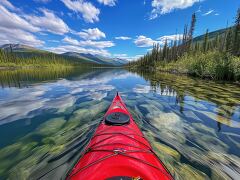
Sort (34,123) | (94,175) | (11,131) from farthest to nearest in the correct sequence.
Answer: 1. (34,123)
2. (11,131)
3. (94,175)

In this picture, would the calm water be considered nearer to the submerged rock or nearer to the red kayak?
the submerged rock

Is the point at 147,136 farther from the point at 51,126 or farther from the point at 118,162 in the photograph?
the point at 51,126

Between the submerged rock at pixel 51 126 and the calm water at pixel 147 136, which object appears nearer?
the calm water at pixel 147 136

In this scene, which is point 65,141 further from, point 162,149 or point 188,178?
point 188,178

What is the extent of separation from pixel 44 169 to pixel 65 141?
1438mm

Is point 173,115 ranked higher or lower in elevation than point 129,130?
lower

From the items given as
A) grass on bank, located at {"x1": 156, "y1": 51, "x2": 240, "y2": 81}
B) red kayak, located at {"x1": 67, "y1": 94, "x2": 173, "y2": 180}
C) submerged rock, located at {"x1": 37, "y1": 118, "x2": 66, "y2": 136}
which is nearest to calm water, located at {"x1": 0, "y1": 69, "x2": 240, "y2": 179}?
submerged rock, located at {"x1": 37, "y1": 118, "x2": 66, "y2": 136}

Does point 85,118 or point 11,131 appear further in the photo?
point 85,118

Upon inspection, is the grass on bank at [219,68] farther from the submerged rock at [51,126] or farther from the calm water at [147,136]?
the submerged rock at [51,126]

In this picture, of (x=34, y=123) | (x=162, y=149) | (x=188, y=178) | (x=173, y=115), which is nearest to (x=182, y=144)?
(x=162, y=149)

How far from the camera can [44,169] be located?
12.8 ft

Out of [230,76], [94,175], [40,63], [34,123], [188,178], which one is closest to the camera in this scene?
[94,175]

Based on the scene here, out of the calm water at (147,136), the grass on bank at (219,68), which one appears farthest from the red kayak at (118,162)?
the grass on bank at (219,68)

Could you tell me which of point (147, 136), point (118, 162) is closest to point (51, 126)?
point (147, 136)
